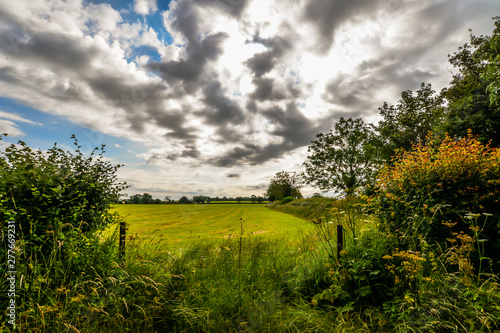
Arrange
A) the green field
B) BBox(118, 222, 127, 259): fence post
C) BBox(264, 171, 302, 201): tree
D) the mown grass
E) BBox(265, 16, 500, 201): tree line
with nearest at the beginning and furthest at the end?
the mown grass, BBox(118, 222, 127, 259): fence post, the green field, BBox(265, 16, 500, 201): tree line, BBox(264, 171, 302, 201): tree

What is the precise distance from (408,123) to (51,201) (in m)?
26.9

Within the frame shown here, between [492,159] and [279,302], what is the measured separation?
5008mm

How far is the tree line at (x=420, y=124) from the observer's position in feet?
42.5

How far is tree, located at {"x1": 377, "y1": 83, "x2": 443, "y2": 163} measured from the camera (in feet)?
69.8

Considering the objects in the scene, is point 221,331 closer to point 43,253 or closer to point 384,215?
point 43,253

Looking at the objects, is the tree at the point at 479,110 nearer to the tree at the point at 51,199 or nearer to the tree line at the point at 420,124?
the tree line at the point at 420,124

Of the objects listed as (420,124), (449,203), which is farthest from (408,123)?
(449,203)

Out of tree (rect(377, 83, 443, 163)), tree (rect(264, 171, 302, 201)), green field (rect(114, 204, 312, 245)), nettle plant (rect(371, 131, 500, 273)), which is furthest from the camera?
tree (rect(264, 171, 302, 201))

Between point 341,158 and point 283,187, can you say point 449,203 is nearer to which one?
point 341,158

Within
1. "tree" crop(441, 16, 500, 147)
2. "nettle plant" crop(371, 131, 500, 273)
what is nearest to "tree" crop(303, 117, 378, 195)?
"tree" crop(441, 16, 500, 147)

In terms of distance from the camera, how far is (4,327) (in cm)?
254

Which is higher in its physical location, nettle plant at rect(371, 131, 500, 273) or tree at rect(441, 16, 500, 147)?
tree at rect(441, 16, 500, 147)

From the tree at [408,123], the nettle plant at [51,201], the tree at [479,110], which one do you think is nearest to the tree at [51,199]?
the nettle plant at [51,201]

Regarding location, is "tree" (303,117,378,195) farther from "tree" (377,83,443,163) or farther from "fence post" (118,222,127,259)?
"fence post" (118,222,127,259)
